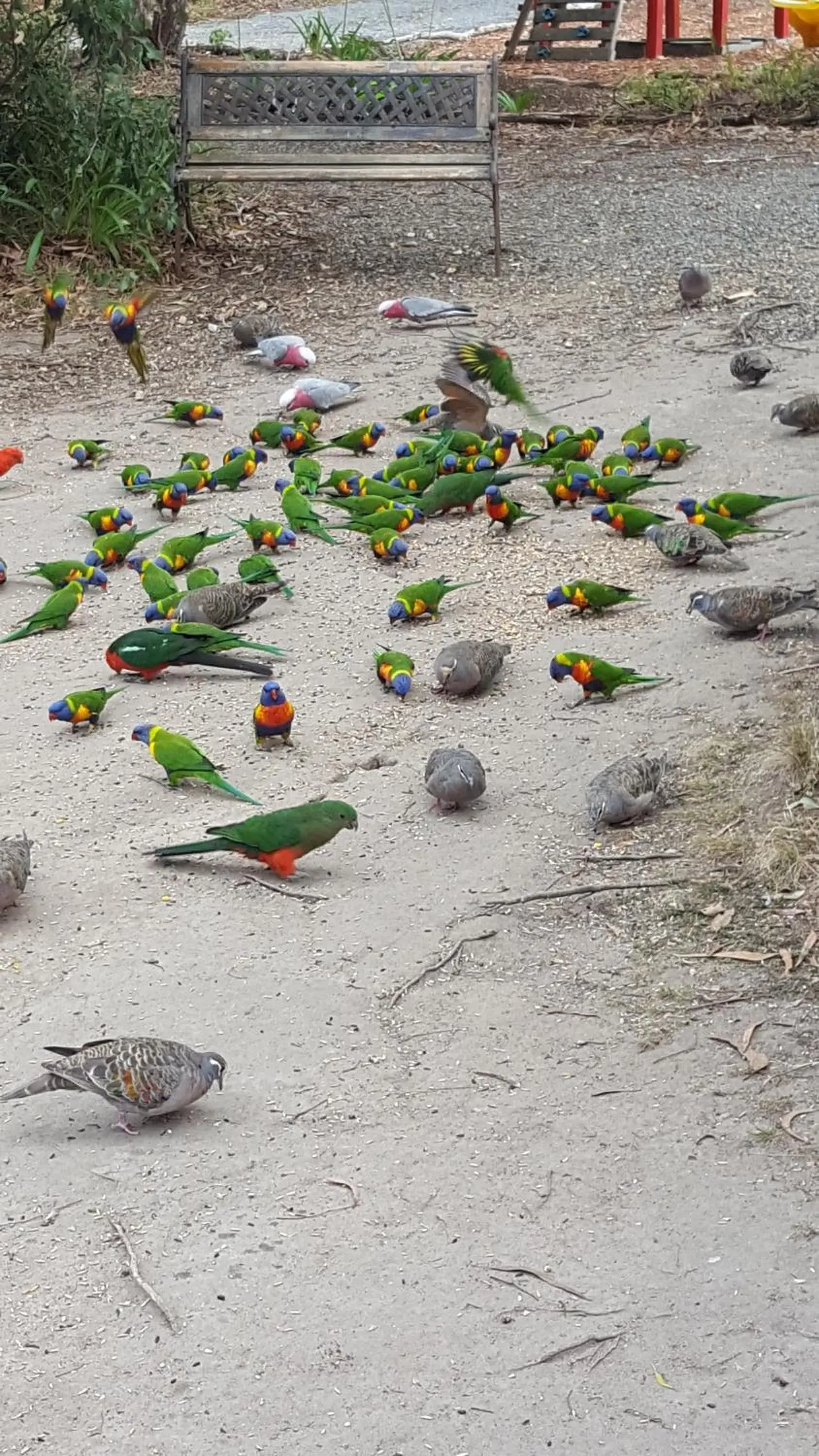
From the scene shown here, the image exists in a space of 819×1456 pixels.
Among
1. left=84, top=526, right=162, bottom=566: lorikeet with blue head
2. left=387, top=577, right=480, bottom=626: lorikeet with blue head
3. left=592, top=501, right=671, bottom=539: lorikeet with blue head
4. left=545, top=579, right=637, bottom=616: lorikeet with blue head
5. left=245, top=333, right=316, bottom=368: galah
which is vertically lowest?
left=84, top=526, right=162, bottom=566: lorikeet with blue head

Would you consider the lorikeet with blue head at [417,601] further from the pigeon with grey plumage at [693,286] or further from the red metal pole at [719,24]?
the red metal pole at [719,24]

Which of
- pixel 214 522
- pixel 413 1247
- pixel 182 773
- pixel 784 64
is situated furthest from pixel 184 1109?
pixel 784 64

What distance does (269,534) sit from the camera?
7.19m

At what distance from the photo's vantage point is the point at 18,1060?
392 cm

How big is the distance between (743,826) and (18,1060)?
2044 mm

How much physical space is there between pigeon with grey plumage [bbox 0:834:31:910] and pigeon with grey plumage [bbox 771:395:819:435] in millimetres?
4514

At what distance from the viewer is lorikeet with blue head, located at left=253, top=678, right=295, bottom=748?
212 inches

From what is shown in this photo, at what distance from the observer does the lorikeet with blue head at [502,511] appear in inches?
285

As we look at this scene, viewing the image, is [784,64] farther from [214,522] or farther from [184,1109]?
[184,1109]

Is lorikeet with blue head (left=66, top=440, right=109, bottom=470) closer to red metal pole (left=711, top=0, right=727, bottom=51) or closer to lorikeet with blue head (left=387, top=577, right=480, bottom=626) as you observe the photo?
→ lorikeet with blue head (left=387, top=577, right=480, bottom=626)

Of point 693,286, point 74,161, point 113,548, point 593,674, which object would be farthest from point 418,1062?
point 74,161

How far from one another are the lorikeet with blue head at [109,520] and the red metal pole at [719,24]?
35.3ft

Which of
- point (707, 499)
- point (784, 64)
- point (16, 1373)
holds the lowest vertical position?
point (16, 1373)

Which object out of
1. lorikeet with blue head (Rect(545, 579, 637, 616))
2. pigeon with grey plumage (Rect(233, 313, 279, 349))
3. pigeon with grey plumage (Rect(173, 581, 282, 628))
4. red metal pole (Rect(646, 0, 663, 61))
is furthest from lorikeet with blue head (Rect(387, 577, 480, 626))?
red metal pole (Rect(646, 0, 663, 61))
